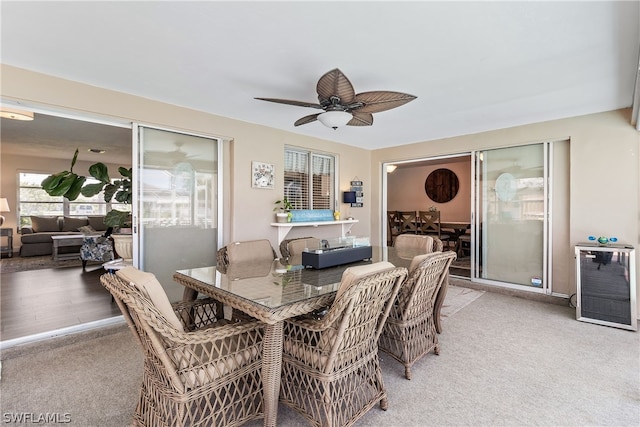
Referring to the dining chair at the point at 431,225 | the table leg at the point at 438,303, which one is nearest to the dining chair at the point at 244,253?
the table leg at the point at 438,303

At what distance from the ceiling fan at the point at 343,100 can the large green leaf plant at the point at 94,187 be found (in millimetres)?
2668

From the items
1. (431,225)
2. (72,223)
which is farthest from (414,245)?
(72,223)

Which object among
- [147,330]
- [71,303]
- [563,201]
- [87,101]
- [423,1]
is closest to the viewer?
[147,330]

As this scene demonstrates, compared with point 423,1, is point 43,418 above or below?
below

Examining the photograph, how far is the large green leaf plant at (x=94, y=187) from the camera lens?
11.2 feet

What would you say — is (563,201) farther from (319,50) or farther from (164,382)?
(164,382)

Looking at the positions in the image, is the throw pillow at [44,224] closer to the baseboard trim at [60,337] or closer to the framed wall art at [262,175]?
the baseboard trim at [60,337]

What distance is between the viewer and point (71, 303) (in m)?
3.59

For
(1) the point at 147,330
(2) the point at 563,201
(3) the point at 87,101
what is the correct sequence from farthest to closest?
(2) the point at 563,201
(3) the point at 87,101
(1) the point at 147,330

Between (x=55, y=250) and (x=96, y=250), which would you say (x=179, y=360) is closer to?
(x=96, y=250)

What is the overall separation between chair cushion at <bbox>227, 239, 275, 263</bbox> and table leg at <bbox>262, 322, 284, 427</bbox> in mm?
1190

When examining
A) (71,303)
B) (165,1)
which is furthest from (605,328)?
(71,303)

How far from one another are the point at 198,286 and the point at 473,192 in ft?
13.8

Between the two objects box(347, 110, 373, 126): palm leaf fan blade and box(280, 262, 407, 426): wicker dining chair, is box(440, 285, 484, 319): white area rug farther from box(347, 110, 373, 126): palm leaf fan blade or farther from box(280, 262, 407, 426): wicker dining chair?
box(347, 110, 373, 126): palm leaf fan blade
